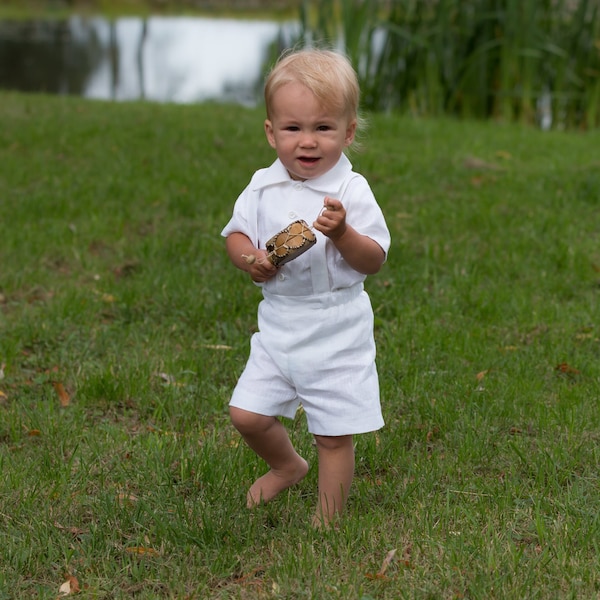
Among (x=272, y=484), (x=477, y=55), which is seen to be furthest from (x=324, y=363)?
(x=477, y=55)

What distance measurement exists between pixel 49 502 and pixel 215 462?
0.54 meters

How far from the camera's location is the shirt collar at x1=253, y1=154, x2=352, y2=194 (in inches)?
110

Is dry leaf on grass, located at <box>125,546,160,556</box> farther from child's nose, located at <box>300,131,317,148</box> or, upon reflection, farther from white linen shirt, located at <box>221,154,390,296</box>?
child's nose, located at <box>300,131,317,148</box>

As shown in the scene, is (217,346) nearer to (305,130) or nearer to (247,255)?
(247,255)

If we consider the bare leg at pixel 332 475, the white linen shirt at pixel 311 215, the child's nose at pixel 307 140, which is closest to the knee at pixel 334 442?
the bare leg at pixel 332 475

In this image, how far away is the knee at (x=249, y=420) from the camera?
2.89 metres

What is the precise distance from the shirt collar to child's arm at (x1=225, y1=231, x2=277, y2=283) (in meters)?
0.16

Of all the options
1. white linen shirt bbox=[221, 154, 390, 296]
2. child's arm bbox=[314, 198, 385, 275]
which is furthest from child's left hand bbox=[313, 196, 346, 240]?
white linen shirt bbox=[221, 154, 390, 296]

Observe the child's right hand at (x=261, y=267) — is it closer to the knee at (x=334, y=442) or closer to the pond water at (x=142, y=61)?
the knee at (x=334, y=442)

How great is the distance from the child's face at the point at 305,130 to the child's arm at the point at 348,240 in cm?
21

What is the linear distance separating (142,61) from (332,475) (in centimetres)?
1426

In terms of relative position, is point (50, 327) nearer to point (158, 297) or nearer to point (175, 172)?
point (158, 297)

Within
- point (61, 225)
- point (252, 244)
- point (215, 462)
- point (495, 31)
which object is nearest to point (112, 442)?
point (215, 462)

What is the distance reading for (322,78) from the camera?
2.69 metres
